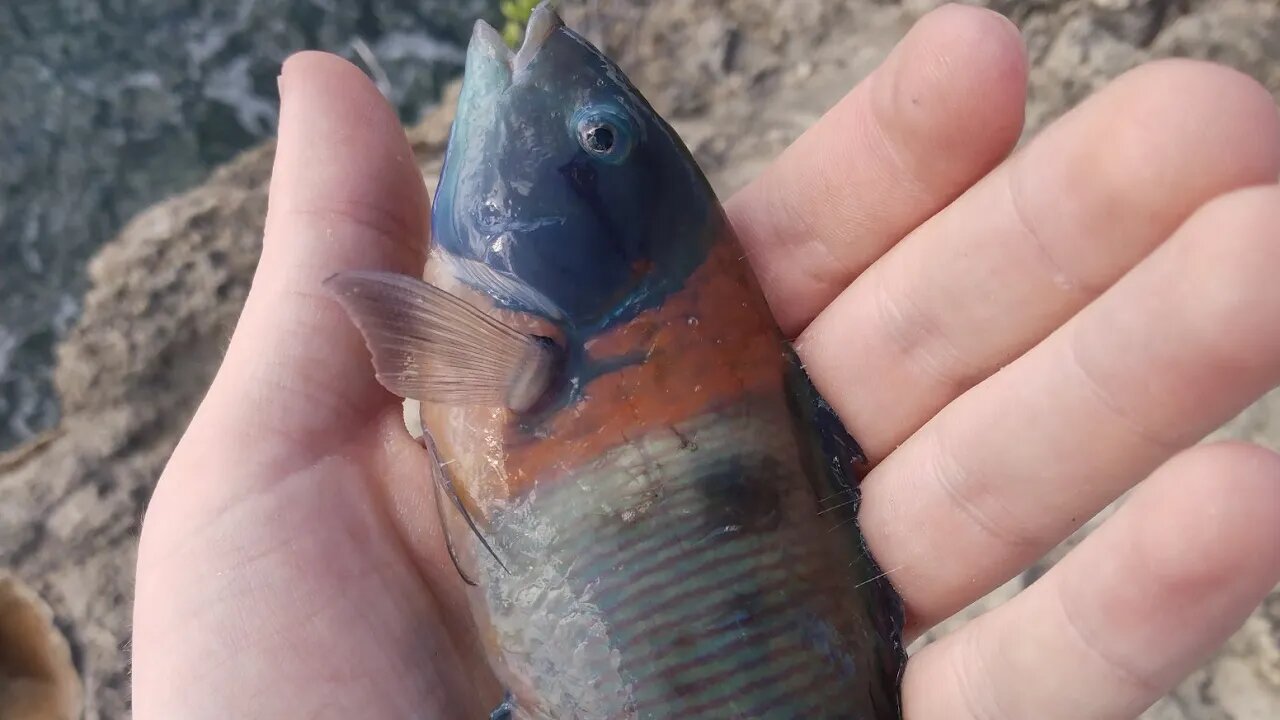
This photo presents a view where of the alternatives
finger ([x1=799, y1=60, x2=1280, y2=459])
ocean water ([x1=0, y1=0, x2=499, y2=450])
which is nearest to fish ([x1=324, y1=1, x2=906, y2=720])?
finger ([x1=799, y1=60, x2=1280, y2=459])

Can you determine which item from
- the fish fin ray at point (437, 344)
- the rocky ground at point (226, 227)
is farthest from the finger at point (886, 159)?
the rocky ground at point (226, 227)

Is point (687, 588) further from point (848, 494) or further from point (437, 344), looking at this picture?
point (437, 344)

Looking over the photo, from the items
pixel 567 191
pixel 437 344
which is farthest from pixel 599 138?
pixel 437 344

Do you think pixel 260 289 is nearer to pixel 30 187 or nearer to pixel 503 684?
pixel 503 684

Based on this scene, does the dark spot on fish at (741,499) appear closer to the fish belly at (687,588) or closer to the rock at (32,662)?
the fish belly at (687,588)

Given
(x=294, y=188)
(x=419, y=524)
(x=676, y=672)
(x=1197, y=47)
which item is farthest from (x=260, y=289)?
(x=1197, y=47)
